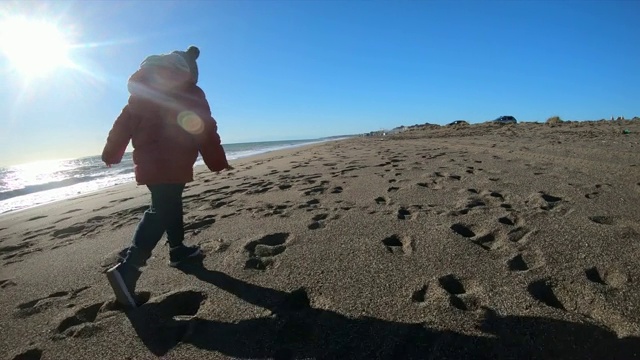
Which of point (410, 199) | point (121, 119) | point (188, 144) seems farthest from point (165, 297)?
point (410, 199)

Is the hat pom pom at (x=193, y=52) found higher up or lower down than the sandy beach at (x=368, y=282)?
higher up

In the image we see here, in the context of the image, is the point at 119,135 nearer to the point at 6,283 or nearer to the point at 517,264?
the point at 6,283

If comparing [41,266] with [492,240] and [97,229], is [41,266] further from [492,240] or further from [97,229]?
[492,240]

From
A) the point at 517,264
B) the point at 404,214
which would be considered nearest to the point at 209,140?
the point at 404,214

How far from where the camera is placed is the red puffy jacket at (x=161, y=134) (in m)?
2.91

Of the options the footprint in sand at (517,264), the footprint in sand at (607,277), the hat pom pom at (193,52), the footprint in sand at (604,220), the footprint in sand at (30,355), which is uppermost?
the hat pom pom at (193,52)

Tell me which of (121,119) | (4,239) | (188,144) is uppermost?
(121,119)

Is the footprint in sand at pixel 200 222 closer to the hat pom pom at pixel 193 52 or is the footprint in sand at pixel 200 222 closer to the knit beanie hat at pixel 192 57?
the knit beanie hat at pixel 192 57

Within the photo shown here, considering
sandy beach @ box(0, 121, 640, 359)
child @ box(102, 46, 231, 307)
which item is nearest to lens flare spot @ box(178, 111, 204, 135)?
child @ box(102, 46, 231, 307)

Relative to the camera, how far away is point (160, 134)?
295cm

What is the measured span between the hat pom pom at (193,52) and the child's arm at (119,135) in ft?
2.53

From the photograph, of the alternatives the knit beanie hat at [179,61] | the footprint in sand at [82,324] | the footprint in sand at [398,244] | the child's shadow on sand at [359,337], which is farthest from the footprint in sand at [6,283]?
the footprint in sand at [398,244]

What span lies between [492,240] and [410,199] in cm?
158

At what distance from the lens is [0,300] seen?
3.00 m
